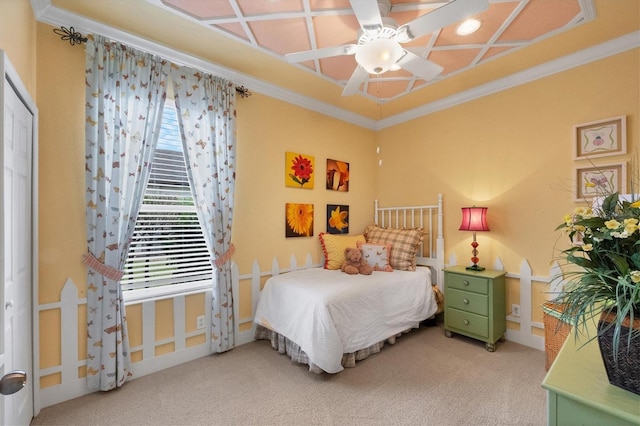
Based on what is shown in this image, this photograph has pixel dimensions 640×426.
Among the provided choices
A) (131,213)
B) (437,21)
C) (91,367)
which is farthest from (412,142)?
(91,367)

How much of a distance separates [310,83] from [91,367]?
3.05 m

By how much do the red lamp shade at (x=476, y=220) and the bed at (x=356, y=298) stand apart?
0.46 meters

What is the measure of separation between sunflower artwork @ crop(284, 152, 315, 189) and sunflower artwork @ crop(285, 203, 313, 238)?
0.24 m

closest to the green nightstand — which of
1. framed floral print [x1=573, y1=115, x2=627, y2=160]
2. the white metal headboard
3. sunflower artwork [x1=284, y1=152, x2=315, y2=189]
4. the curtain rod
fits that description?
the white metal headboard

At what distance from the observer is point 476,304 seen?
2.75 metres

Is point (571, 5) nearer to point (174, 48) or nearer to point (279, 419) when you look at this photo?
point (174, 48)

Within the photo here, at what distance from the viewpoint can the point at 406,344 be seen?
281cm

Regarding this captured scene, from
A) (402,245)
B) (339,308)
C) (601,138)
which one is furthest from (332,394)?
(601,138)

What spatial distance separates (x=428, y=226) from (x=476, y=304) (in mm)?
1078

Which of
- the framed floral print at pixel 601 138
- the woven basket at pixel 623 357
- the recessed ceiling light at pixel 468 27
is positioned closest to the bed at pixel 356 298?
the framed floral print at pixel 601 138

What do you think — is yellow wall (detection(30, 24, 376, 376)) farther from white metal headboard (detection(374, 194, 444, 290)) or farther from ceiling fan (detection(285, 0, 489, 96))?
ceiling fan (detection(285, 0, 489, 96))

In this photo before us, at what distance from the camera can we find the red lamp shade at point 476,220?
285cm

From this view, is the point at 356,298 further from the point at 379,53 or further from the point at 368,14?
the point at 368,14

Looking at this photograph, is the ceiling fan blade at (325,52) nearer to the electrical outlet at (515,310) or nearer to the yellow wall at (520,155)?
the yellow wall at (520,155)
